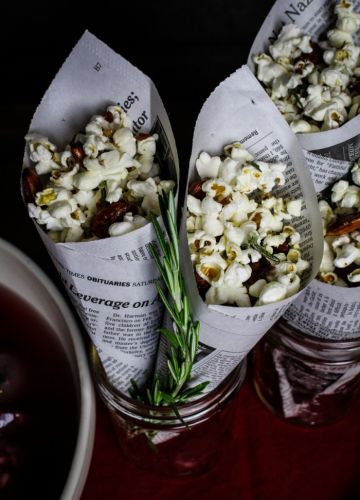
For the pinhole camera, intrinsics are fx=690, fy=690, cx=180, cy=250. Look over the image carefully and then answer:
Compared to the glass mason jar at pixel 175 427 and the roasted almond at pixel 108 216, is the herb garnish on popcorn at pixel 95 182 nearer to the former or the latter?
the roasted almond at pixel 108 216

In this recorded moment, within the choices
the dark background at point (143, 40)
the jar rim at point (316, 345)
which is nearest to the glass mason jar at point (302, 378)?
the jar rim at point (316, 345)

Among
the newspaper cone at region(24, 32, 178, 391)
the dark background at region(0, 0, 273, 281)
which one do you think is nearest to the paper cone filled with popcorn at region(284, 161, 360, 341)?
the newspaper cone at region(24, 32, 178, 391)

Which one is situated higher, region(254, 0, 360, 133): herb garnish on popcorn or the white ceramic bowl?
region(254, 0, 360, 133): herb garnish on popcorn

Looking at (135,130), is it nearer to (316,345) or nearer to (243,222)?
(243,222)

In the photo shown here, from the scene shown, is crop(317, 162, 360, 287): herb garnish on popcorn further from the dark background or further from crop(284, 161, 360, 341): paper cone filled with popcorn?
the dark background

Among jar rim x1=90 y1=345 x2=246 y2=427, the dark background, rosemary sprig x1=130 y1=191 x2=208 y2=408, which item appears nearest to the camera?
rosemary sprig x1=130 y1=191 x2=208 y2=408

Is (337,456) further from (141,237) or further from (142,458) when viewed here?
(141,237)

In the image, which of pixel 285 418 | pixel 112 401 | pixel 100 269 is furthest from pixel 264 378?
pixel 100 269
